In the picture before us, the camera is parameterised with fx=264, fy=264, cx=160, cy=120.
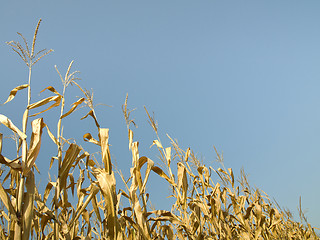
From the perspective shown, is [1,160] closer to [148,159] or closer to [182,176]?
[148,159]

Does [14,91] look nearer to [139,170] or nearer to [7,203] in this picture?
[7,203]

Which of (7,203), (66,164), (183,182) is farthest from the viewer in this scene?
(183,182)

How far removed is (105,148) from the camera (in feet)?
6.15

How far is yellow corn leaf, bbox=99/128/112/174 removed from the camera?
1834 mm

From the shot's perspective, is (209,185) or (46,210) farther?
(209,185)

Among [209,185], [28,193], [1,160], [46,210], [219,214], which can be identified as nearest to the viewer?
[28,193]

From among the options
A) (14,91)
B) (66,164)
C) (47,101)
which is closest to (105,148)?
(66,164)

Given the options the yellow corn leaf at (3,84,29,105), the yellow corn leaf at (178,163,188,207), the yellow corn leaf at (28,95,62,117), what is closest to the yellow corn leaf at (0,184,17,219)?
the yellow corn leaf at (28,95,62,117)

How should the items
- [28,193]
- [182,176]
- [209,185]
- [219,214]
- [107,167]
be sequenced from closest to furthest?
[28,193]
[107,167]
[182,176]
[219,214]
[209,185]

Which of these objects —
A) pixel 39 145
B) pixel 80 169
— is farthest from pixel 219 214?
pixel 39 145

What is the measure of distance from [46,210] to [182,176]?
3.95 ft

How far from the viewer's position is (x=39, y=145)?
4.56 feet

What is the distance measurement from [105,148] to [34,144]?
Result: 1.88 ft

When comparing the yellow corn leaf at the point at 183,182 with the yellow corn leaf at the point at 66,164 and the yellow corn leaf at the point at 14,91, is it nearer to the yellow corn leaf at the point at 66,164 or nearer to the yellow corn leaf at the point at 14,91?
the yellow corn leaf at the point at 66,164
